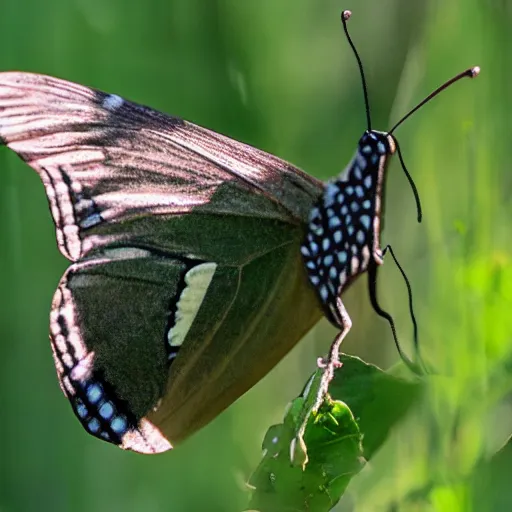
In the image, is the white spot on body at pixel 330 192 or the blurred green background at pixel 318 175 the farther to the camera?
the white spot on body at pixel 330 192

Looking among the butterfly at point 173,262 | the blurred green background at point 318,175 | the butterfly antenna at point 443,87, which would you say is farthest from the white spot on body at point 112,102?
the butterfly antenna at point 443,87

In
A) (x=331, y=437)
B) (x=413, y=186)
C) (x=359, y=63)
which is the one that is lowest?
(x=331, y=437)

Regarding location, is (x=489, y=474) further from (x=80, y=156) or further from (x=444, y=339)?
(x=80, y=156)

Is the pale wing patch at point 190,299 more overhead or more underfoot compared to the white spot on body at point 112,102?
more underfoot

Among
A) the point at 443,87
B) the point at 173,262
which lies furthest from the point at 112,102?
the point at 443,87

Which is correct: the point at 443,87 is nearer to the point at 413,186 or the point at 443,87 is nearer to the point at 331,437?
the point at 413,186

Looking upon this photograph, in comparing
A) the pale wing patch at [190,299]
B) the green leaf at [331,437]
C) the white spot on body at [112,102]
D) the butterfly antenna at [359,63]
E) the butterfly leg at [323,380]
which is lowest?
the green leaf at [331,437]

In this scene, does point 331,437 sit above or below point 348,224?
below

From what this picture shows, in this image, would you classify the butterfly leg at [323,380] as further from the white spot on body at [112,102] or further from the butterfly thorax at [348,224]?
the white spot on body at [112,102]

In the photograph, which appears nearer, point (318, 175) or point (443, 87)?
point (443, 87)
